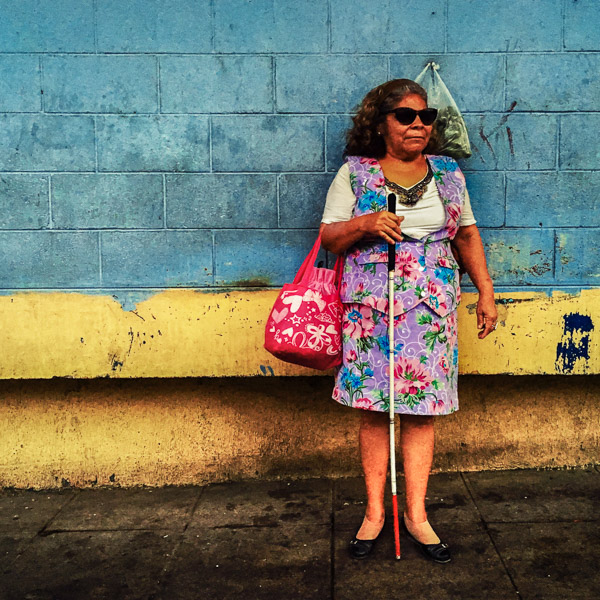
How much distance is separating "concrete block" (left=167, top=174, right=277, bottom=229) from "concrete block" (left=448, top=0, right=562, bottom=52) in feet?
3.94

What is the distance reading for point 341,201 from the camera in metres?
2.96

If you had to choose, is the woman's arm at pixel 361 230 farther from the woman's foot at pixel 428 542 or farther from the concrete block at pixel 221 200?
the woman's foot at pixel 428 542

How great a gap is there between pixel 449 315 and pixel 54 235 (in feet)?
6.76

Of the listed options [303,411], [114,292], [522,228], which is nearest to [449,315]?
[522,228]

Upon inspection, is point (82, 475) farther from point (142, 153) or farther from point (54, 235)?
point (142, 153)

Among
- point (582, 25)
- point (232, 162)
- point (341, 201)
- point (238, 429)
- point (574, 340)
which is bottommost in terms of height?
point (238, 429)

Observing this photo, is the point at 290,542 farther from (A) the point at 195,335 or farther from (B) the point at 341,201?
(B) the point at 341,201

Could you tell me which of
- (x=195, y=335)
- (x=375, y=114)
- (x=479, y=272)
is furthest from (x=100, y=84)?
(x=479, y=272)

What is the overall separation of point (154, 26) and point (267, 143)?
32.0 inches

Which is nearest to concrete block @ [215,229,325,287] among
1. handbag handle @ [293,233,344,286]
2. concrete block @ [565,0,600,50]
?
handbag handle @ [293,233,344,286]

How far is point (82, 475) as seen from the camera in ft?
12.6

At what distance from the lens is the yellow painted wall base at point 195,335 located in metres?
3.64

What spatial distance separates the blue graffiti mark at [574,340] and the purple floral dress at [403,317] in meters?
0.99

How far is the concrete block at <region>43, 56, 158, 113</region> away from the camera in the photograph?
3.57 m
